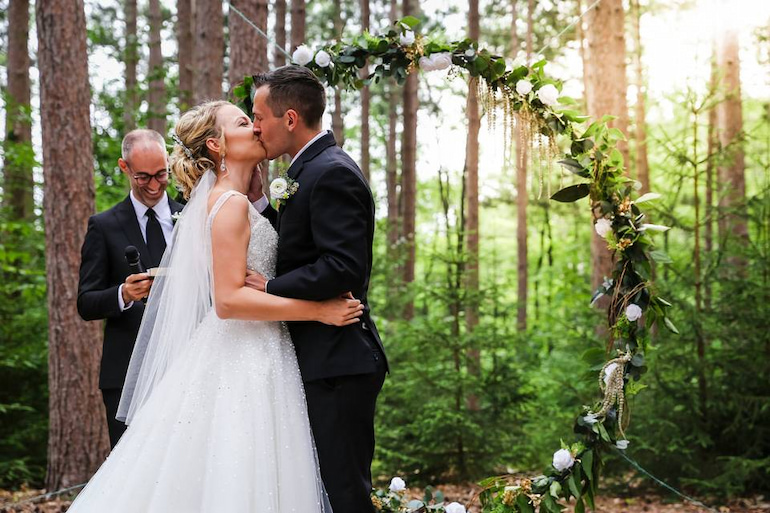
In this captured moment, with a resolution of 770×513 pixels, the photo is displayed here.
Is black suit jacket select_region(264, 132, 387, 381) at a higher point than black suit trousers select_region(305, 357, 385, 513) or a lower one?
higher

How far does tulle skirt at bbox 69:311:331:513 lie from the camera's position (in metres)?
2.87

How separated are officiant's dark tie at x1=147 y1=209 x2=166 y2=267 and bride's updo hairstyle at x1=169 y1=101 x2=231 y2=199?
715mm

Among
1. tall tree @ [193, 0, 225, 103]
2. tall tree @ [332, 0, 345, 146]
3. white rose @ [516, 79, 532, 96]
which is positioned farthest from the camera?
tall tree @ [332, 0, 345, 146]

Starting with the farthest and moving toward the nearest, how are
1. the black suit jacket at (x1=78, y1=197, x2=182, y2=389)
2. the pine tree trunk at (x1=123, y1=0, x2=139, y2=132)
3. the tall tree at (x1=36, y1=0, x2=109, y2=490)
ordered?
1. the pine tree trunk at (x1=123, y1=0, x2=139, y2=132)
2. the tall tree at (x1=36, y1=0, x2=109, y2=490)
3. the black suit jacket at (x1=78, y1=197, x2=182, y2=389)

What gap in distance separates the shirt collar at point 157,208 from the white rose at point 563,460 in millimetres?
2318

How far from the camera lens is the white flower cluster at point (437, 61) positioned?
4070mm

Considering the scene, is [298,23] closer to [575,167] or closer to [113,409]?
[575,167]

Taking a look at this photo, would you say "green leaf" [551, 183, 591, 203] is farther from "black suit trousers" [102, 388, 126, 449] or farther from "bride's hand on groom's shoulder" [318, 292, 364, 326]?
"black suit trousers" [102, 388, 126, 449]

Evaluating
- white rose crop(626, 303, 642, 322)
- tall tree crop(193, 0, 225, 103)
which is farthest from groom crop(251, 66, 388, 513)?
tall tree crop(193, 0, 225, 103)

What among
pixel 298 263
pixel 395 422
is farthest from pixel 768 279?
pixel 298 263

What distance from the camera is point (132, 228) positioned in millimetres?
3918

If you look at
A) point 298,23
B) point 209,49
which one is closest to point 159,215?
point 209,49

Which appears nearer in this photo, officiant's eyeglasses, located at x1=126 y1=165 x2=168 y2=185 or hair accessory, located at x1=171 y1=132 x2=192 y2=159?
hair accessory, located at x1=171 y1=132 x2=192 y2=159

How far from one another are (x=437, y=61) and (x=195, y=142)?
1452 mm
